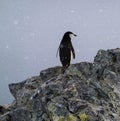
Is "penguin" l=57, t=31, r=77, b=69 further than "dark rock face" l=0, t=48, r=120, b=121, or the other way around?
"penguin" l=57, t=31, r=77, b=69

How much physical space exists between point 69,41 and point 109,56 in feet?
13.6

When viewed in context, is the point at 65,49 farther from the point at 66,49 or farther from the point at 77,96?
the point at 77,96

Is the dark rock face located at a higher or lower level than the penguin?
lower

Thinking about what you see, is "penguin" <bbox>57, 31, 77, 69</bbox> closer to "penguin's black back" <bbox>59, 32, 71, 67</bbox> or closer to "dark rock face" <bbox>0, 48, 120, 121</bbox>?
"penguin's black back" <bbox>59, 32, 71, 67</bbox>

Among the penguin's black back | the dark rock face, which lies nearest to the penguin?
the penguin's black back

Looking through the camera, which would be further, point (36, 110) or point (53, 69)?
point (53, 69)

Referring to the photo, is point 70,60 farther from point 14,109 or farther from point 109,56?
point 14,109

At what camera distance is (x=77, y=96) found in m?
24.4

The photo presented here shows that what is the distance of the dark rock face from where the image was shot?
2330cm

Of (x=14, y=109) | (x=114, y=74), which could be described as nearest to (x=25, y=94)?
(x=14, y=109)

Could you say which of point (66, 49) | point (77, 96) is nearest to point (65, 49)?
point (66, 49)

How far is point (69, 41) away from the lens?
32688 mm

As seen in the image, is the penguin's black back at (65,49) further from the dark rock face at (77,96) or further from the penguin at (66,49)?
the dark rock face at (77,96)

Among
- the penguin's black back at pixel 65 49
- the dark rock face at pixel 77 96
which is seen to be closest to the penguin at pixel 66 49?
the penguin's black back at pixel 65 49
